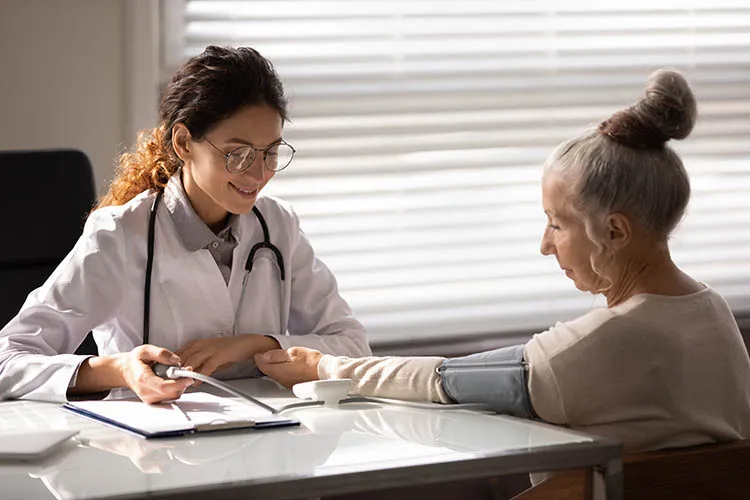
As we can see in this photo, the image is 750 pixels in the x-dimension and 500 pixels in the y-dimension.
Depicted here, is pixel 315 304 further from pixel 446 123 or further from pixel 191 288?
pixel 446 123

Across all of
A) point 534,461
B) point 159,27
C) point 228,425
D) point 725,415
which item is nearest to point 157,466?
point 228,425

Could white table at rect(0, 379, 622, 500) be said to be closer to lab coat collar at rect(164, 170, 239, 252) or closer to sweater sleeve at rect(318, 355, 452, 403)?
sweater sleeve at rect(318, 355, 452, 403)

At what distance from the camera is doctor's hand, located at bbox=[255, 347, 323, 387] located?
1.94 m

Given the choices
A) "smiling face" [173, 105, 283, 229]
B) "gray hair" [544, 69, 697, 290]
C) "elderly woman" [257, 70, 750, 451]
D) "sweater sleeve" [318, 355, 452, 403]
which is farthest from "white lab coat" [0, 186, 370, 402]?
"gray hair" [544, 69, 697, 290]

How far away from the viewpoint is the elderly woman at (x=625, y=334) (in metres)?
1.56

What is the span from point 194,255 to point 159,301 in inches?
4.2

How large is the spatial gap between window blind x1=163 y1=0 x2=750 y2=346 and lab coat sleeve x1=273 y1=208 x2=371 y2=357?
0.83 m

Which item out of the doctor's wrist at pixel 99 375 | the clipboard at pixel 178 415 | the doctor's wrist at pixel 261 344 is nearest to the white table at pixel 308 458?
the clipboard at pixel 178 415

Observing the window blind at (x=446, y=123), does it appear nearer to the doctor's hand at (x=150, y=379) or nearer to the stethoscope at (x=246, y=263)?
the stethoscope at (x=246, y=263)

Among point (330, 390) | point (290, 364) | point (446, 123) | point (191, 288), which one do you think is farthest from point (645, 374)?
point (446, 123)

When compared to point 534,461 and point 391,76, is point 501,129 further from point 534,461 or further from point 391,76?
point 534,461

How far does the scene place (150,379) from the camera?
171 cm

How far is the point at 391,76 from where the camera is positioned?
3176 mm

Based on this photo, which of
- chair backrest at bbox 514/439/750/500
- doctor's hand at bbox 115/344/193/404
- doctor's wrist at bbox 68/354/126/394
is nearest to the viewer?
chair backrest at bbox 514/439/750/500
